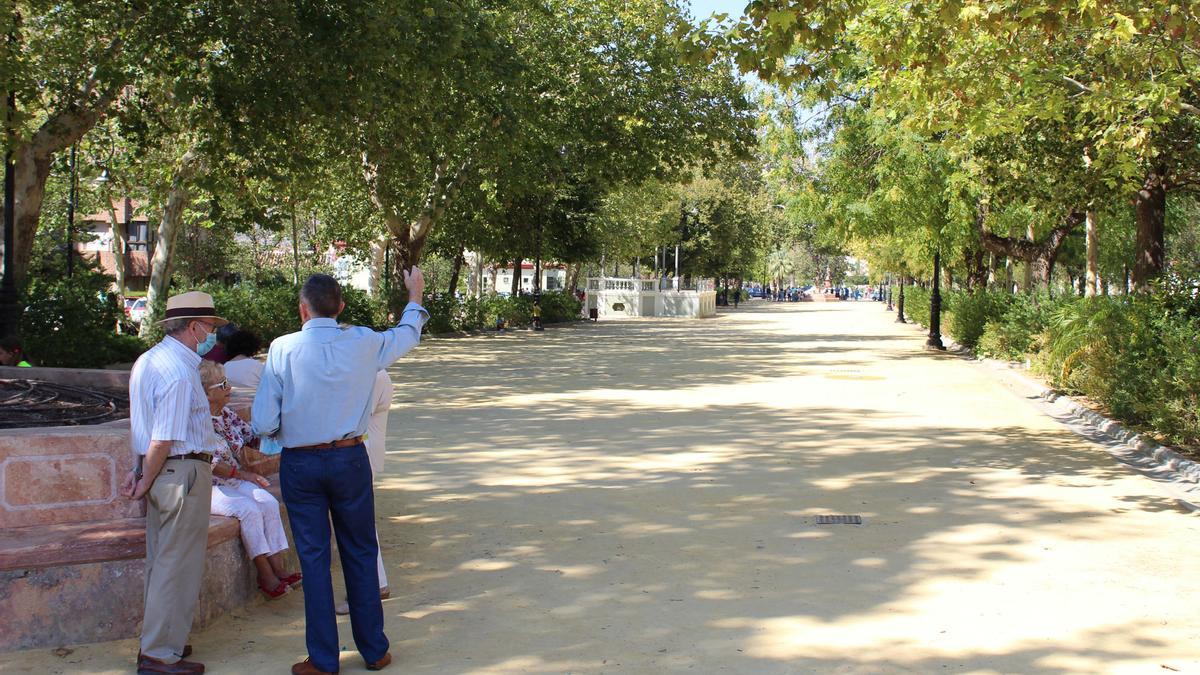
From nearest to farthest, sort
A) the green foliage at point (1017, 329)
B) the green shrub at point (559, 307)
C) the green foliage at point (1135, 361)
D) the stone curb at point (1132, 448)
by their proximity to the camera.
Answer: the stone curb at point (1132, 448) → the green foliage at point (1135, 361) → the green foliage at point (1017, 329) → the green shrub at point (559, 307)

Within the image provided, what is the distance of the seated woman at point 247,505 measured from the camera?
587cm

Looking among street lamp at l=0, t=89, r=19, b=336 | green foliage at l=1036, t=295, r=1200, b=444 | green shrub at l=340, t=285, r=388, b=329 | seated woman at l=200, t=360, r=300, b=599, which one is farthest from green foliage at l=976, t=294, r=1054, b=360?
seated woman at l=200, t=360, r=300, b=599

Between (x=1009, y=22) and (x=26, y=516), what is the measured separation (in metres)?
9.11

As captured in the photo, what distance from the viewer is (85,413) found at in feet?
22.7

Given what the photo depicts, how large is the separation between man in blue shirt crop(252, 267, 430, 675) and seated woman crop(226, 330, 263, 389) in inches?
86.4

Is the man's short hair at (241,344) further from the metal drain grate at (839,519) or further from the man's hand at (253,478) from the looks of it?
the metal drain grate at (839,519)

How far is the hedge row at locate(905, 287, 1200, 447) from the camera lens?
1095cm

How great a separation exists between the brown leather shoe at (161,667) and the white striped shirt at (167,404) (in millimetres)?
885

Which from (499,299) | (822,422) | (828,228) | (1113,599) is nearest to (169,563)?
(1113,599)

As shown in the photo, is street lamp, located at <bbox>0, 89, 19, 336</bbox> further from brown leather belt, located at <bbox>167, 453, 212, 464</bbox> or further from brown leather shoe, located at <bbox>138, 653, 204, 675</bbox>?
brown leather shoe, located at <bbox>138, 653, 204, 675</bbox>

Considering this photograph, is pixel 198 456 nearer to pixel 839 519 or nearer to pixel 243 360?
pixel 243 360

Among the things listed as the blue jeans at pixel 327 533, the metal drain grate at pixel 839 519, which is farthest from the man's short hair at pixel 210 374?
the metal drain grate at pixel 839 519

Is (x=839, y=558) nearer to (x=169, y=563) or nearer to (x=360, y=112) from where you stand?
(x=169, y=563)

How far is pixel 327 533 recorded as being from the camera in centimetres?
488
